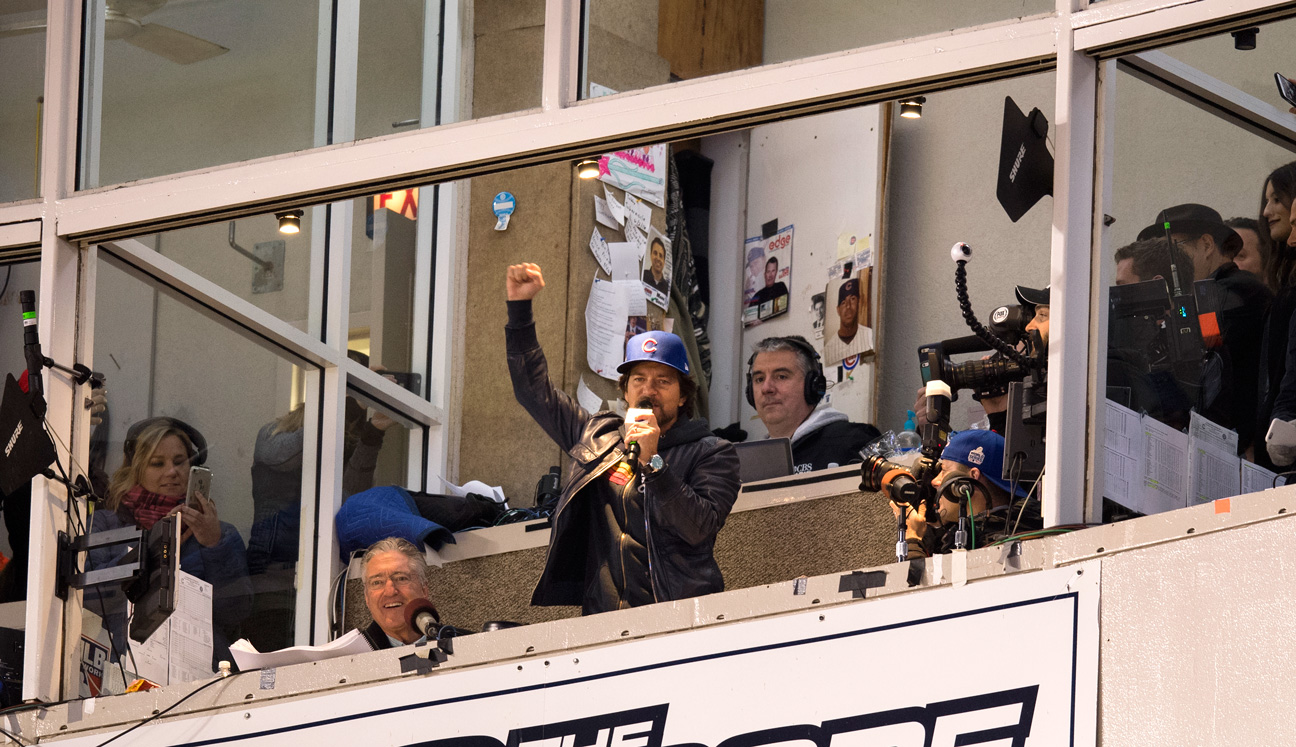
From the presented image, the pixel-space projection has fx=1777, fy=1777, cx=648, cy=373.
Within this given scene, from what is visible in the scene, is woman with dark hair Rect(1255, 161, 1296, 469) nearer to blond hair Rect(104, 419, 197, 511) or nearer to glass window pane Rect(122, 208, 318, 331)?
glass window pane Rect(122, 208, 318, 331)

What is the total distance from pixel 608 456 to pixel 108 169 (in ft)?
4.59

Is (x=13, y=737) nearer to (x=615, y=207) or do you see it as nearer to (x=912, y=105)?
(x=912, y=105)

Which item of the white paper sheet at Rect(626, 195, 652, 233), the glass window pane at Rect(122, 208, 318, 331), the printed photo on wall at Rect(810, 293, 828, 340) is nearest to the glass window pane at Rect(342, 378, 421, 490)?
the glass window pane at Rect(122, 208, 318, 331)

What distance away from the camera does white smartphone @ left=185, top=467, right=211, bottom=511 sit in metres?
5.07

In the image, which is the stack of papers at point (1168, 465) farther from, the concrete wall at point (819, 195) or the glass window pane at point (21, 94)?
the concrete wall at point (819, 195)

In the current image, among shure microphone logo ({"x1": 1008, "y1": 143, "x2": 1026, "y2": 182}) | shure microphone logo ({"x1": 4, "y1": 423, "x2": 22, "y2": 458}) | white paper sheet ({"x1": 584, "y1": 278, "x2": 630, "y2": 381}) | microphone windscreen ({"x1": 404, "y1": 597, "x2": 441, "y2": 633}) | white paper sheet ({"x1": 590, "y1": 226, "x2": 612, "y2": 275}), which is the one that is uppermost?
white paper sheet ({"x1": 590, "y1": 226, "x2": 612, "y2": 275})

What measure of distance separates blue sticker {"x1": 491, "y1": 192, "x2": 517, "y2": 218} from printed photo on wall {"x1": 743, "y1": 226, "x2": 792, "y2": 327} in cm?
90

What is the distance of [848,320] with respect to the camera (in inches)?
254

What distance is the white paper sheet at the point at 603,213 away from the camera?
6.24m

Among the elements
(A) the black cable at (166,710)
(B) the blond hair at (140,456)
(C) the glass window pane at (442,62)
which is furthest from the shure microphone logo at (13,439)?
(C) the glass window pane at (442,62)

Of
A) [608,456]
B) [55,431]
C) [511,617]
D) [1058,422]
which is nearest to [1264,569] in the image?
[1058,422]

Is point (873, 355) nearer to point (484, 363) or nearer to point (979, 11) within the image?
point (484, 363)

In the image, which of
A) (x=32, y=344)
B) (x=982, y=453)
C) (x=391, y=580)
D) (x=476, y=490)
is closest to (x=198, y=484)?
(x=391, y=580)

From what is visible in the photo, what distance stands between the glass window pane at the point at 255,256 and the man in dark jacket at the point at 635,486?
834 mm
